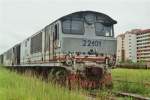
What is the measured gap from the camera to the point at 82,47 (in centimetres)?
1476

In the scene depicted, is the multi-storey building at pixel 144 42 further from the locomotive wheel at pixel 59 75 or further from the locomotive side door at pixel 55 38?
the locomotive wheel at pixel 59 75

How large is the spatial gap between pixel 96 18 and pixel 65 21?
63.1 inches

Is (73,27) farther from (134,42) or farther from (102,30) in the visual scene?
(134,42)

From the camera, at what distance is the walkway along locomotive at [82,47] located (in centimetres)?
1419

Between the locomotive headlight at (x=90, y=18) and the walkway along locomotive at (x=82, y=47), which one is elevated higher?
the locomotive headlight at (x=90, y=18)

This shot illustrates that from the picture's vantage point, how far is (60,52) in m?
14.4

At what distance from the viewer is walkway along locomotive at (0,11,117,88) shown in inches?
559

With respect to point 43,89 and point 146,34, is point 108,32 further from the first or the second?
point 146,34

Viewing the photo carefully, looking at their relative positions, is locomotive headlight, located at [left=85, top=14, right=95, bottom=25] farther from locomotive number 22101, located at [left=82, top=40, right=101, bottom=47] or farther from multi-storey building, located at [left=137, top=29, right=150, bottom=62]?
multi-storey building, located at [left=137, top=29, right=150, bottom=62]

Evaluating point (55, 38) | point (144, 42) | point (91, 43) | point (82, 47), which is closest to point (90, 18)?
point (91, 43)

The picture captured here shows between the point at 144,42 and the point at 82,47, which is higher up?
the point at 144,42

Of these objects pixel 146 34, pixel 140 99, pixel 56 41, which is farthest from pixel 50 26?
pixel 146 34

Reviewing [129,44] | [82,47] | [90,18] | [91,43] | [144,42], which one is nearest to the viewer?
[82,47]

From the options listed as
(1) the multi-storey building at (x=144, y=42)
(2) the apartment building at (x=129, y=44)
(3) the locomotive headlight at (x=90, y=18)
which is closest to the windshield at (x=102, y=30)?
(3) the locomotive headlight at (x=90, y=18)
